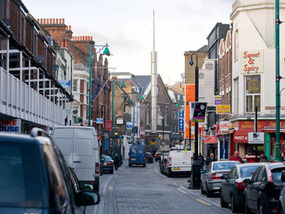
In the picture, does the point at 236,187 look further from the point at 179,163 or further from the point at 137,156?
the point at 137,156

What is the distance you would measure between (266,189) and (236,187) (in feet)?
12.2

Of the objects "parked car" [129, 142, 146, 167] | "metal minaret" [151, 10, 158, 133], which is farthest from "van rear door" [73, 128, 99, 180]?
"metal minaret" [151, 10, 158, 133]

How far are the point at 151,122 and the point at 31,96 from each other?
360 ft

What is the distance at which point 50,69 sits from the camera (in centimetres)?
4800

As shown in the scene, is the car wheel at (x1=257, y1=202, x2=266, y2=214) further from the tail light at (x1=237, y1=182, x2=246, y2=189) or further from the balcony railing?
the balcony railing

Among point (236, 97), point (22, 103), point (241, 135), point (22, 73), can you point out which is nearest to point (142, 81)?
point (236, 97)

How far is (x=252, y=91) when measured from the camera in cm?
4138

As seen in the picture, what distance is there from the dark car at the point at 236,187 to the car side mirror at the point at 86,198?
10700 millimetres

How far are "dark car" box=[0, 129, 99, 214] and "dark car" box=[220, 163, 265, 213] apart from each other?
12.5 m

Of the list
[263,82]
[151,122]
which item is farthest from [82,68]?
[151,122]

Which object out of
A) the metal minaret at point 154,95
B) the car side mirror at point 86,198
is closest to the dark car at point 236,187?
the car side mirror at point 86,198

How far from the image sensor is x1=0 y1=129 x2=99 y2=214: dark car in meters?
4.56

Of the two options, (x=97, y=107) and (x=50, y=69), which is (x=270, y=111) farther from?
(x=97, y=107)

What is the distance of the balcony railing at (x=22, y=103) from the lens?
2270cm
